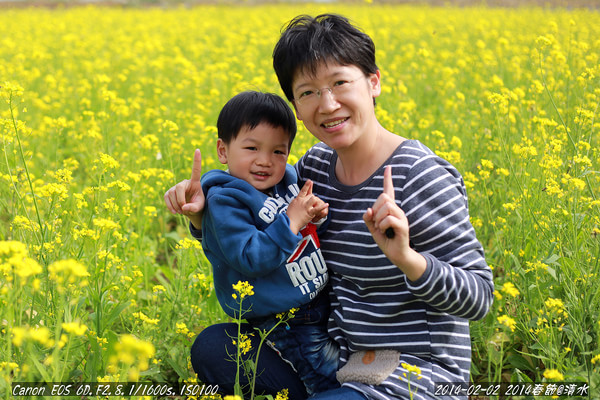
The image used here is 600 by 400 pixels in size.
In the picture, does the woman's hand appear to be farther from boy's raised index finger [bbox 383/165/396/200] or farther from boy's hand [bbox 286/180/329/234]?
boy's hand [bbox 286/180/329/234]

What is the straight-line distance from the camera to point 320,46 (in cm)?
195

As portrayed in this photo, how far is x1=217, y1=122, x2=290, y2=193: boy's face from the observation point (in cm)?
209

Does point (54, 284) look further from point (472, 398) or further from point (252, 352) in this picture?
point (472, 398)

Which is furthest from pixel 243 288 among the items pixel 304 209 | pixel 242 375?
A: pixel 242 375

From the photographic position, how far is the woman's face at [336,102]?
1.95 metres

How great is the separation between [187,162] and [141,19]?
11506mm

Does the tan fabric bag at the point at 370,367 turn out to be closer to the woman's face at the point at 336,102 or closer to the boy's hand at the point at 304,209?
the boy's hand at the point at 304,209

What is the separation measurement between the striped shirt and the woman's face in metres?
0.17

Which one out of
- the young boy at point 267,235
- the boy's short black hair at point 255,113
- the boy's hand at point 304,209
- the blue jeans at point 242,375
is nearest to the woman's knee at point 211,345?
the blue jeans at point 242,375

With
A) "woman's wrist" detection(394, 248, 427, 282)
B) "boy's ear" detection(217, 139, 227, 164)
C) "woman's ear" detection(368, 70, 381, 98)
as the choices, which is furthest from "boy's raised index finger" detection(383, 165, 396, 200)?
"boy's ear" detection(217, 139, 227, 164)

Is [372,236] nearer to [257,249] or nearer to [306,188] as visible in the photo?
[306,188]

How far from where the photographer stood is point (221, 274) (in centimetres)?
215

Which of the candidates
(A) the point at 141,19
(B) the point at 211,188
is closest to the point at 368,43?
(B) the point at 211,188

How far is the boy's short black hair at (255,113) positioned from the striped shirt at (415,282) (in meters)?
0.32
